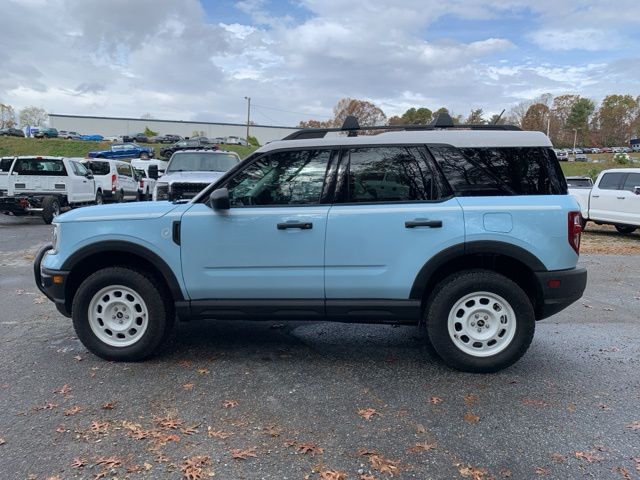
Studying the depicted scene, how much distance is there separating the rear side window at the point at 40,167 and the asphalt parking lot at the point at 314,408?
11.6 m

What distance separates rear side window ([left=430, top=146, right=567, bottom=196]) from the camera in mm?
4148

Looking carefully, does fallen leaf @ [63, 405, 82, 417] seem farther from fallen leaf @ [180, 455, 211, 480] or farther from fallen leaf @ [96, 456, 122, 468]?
fallen leaf @ [180, 455, 211, 480]

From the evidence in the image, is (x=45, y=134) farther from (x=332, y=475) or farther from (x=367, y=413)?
(x=332, y=475)

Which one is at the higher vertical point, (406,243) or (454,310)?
(406,243)

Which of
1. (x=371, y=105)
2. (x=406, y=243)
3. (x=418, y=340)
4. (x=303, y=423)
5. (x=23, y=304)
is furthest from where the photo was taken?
(x=371, y=105)

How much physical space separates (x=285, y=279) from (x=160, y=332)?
46.1 inches

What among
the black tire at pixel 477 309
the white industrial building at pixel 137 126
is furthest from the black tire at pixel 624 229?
the white industrial building at pixel 137 126

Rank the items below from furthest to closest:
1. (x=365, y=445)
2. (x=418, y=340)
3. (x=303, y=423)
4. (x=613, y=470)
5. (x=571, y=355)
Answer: (x=418, y=340), (x=571, y=355), (x=303, y=423), (x=365, y=445), (x=613, y=470)

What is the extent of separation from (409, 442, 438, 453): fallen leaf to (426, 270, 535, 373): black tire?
114 centimetres

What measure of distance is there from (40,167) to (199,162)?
6.90 meters

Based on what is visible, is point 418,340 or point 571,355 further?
point 418,340

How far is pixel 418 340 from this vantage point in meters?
5.12

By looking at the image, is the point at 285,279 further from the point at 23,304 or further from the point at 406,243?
the point at 23,304

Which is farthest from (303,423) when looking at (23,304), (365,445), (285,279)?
(23,304)
